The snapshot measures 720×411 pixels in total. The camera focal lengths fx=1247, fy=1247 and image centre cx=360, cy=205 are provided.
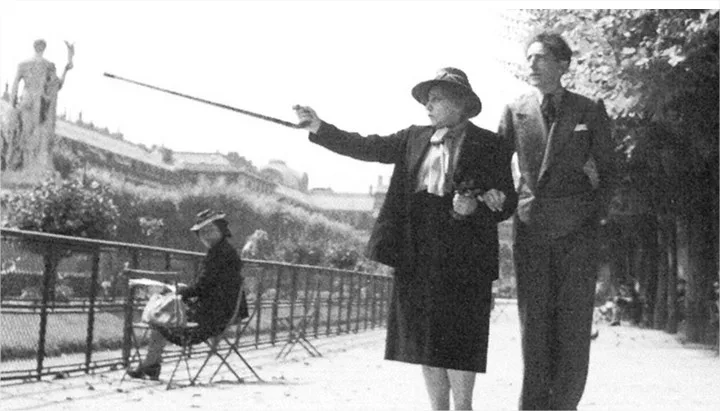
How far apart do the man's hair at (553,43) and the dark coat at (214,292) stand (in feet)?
14.2

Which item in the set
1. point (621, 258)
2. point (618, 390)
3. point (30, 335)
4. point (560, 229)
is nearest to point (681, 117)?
point (618, 390)

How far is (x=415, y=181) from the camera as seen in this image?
4.63 meters

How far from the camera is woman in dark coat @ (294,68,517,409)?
4590 mm

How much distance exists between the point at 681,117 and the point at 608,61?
6.05ft

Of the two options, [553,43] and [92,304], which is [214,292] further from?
[553,43]

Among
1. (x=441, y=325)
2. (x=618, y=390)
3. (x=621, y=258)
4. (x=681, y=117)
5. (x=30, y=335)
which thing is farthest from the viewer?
(x=621, y=258)

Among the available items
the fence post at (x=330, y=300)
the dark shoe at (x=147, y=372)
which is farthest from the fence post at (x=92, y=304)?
the fence post at (x=330, y=300)

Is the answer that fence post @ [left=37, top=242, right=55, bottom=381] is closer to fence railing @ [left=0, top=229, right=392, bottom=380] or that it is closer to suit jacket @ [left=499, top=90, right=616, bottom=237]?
fence railing @ [left=0, top=229, right=392, bottom=380]

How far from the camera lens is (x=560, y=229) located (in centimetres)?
477

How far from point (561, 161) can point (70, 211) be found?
946 cm

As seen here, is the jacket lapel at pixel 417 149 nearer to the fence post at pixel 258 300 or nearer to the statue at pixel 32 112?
the statue at pixel 32 112

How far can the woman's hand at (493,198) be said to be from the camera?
4.50 m

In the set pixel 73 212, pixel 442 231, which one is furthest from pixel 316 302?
pixel 442 231

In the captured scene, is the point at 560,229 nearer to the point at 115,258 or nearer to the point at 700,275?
the point at 115,258
